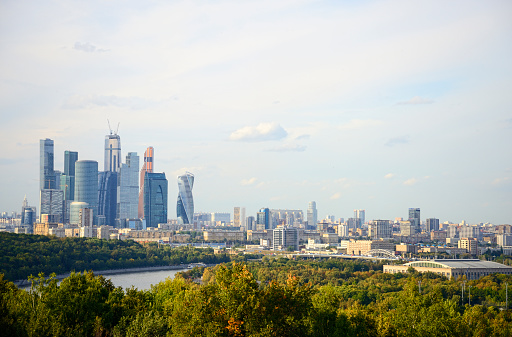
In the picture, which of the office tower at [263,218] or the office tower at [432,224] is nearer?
the office tower at [263,218]

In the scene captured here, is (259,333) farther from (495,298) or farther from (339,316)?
(495,298)

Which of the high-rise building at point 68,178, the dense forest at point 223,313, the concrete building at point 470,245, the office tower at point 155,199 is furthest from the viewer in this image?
the high-rise building at point 68,178

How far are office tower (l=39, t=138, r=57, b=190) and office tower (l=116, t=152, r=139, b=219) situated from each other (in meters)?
17.8

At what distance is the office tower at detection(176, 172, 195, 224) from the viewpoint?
517 ft

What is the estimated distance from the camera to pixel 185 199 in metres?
161

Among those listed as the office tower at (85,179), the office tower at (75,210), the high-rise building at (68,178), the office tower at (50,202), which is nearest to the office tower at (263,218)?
the office tower at (85,179)

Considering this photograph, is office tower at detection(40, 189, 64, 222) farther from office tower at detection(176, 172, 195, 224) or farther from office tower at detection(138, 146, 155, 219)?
office tower at detection(176, 172, 195, 224)

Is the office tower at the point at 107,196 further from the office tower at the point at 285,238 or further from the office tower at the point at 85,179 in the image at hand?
the office tower at the point at 285,238

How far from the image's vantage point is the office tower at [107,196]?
532 ft

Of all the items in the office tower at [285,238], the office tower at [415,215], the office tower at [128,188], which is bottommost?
the office tower at [285,238]

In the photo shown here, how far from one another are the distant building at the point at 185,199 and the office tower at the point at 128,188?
55.7 ft

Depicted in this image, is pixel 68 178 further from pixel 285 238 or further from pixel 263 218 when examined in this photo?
pixel 285 238

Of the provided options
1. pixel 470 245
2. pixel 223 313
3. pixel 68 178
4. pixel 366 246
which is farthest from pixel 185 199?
pixel 223 313

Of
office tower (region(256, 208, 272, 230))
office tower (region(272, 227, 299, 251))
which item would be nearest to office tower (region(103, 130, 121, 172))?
office tower (region(256, 208, 272, 230))
